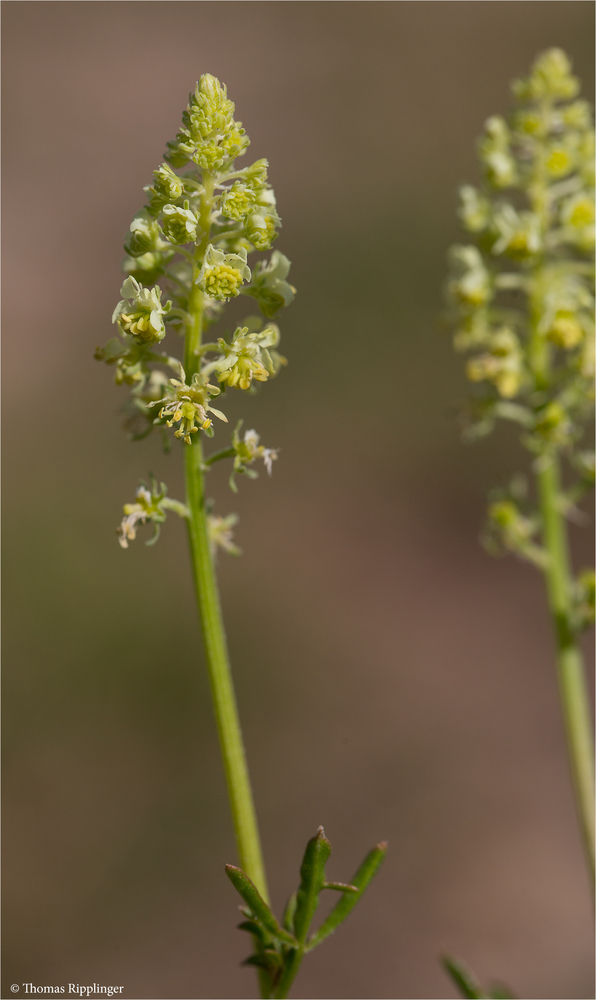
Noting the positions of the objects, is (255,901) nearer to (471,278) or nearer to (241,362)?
(241,362)

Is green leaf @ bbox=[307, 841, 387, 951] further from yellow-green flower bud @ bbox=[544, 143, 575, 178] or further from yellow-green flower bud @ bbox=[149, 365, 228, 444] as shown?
yellow-green flower bud @ bbox=[544, 143, 575, 178]

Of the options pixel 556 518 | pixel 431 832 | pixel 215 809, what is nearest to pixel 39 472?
pixel 215 809

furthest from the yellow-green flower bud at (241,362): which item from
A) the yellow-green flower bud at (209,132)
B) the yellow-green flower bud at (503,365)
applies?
the yellow-green flower bud at (503,365)

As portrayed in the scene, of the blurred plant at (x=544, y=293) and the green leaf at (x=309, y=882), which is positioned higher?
the blurred plant at (x=544, y=293)

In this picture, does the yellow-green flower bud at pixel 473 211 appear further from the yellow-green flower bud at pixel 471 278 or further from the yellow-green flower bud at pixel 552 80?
the yellow-green flower bud at pixel 552 80

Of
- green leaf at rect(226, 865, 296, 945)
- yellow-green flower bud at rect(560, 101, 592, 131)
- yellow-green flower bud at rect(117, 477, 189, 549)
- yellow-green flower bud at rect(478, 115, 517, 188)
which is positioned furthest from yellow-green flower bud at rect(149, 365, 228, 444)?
yellow-green flower bud at rect(560, 101, 592, 131)

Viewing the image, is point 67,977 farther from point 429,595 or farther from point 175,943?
point 429,595
